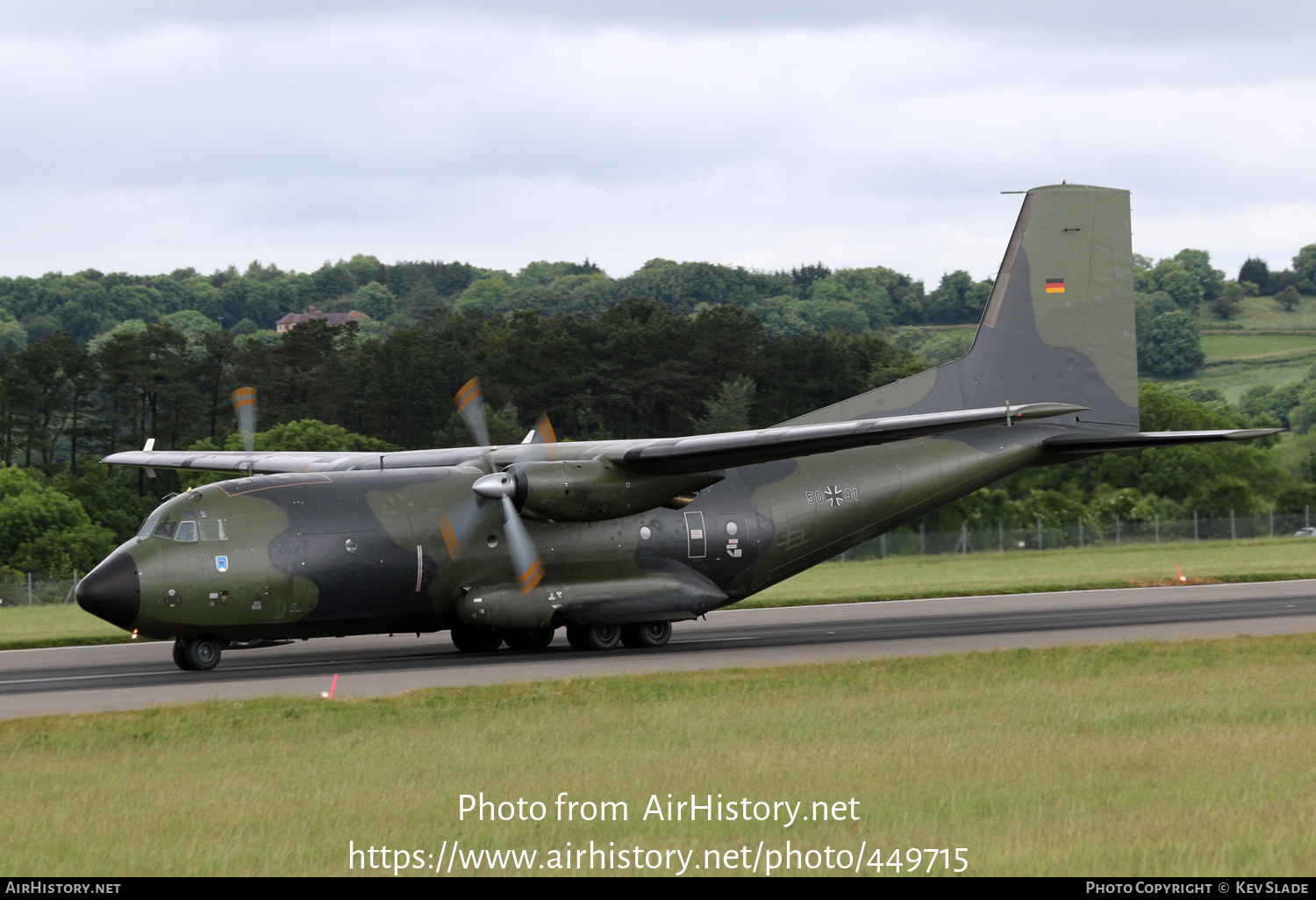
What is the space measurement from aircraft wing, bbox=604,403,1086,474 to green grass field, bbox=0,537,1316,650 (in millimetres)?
13359

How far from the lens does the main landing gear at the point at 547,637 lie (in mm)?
25500

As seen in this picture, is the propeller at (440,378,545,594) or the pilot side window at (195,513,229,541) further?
the propeller at (440,378,545,594)

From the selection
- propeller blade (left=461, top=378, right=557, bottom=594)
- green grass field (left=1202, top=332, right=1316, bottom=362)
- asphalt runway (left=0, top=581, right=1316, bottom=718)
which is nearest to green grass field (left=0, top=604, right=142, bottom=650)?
asphalt runway (left=0, top=581, right=1316, bottom=718)

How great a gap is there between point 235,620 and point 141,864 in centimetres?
1297

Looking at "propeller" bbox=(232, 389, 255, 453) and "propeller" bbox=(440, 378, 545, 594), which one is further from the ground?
"propeller" bbox=(232, 389, 255, 453)

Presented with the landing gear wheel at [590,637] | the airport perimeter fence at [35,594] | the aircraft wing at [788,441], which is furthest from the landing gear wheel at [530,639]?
the airport perimeter fence at [35,594]

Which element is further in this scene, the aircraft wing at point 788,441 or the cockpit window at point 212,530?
the aircraft wing at point 788,441

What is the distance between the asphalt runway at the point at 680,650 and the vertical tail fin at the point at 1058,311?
191 inches

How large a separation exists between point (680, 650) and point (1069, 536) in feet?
121

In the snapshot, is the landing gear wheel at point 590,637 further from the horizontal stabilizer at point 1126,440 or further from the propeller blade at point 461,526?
the horizontal stabilizer at point 1126,440

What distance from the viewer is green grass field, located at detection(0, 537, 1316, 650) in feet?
114

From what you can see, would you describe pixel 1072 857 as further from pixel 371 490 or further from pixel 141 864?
pixel 371 490

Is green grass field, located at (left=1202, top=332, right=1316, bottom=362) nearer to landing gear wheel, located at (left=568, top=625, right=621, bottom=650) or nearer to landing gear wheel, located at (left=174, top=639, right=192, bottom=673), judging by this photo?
landing gear wheel, located at (left=568, top=625, right=621, bottom=650)

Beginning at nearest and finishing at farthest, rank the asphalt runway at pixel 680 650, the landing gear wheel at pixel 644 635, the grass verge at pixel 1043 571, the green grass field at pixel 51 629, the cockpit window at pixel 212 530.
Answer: the asphalt runway at pixel 680 650, the cockpit window at pixel 212 530, the landing gear wheel at pixel 644 635, the green grass field at pixel 51 629, the grass verge at pixel 1043 571
